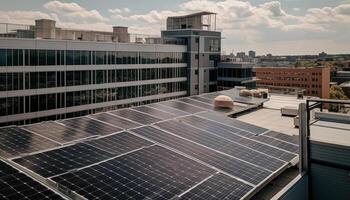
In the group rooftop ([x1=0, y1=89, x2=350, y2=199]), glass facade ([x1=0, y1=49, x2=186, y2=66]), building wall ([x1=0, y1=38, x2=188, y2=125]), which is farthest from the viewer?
building wall ([x1=0, y1=38, x2=188, y2=125])

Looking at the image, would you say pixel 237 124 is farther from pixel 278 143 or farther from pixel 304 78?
pixel 304 78

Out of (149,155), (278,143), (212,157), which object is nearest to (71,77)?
(278,143)

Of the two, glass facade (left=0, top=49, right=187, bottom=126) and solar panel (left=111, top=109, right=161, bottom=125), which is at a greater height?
glass facade (left=0, top=49, right=187, bottom=126)

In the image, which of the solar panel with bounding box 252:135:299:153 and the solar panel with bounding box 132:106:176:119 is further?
the solar panel with bounding box 132:106:176:119

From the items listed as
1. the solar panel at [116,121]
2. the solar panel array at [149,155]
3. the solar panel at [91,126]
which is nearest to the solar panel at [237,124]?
the solar panel array at [149,155]

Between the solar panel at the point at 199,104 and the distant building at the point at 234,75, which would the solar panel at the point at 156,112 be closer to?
the solar panel at the point at 199,104

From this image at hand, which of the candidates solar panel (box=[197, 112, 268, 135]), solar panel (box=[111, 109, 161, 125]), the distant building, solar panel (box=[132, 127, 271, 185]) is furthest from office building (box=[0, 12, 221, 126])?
solar panel (box=[132, 127, 271, 185])

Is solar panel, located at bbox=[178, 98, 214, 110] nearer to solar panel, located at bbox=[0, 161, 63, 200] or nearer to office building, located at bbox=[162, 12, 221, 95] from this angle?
solar panel, located at bbox=[0, 161, 63, 200]

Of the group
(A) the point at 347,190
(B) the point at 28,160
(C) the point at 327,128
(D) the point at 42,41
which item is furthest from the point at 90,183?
(D) the point at 42,41
